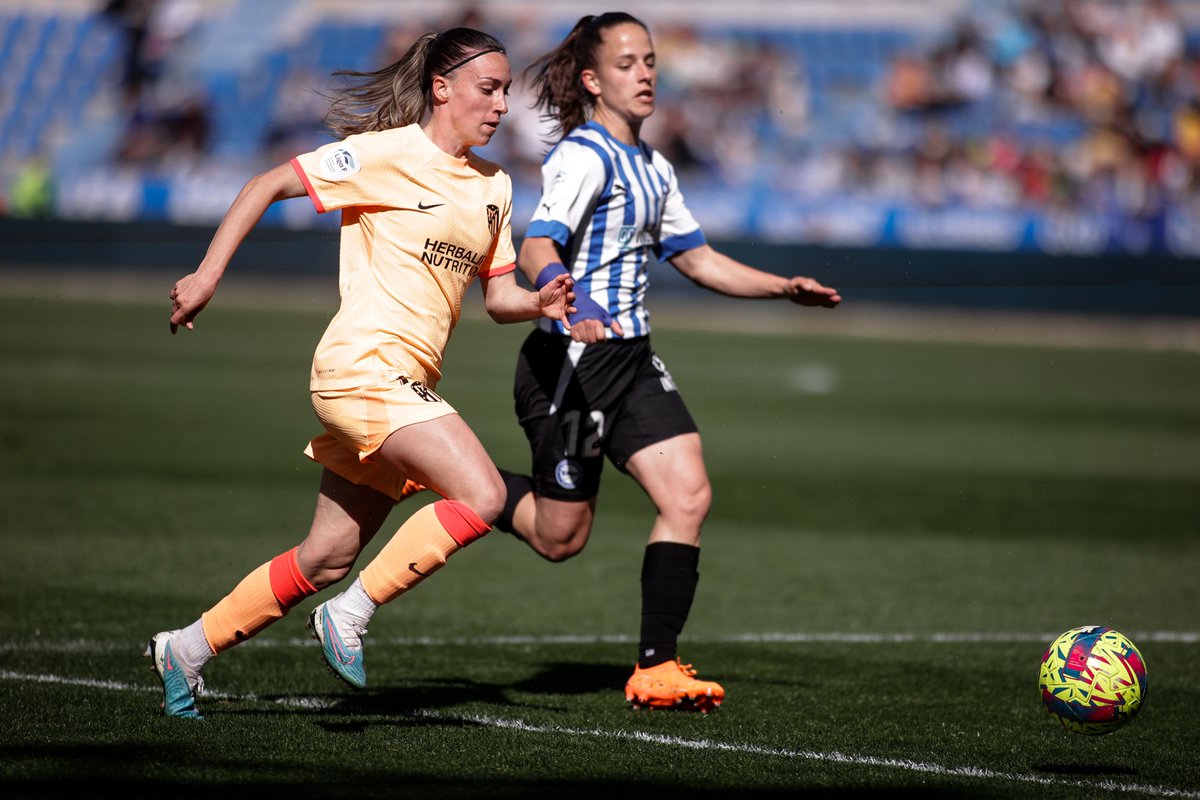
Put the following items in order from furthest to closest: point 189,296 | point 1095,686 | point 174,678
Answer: point 174,678, point 1095,686, point 189,296

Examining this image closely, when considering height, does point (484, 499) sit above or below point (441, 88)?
below

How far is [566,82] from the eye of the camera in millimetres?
5953

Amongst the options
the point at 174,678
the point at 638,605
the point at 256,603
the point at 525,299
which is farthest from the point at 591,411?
the point at 638,605

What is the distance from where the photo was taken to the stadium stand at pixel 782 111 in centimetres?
2755

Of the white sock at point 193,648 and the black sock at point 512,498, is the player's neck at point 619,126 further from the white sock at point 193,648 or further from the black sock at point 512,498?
the white sock at point 193,648

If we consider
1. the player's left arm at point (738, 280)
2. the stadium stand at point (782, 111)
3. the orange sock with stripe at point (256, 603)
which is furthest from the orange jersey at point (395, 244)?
the stadium stand at point (782, 111)

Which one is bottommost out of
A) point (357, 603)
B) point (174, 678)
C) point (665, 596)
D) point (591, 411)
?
point (174, 678)

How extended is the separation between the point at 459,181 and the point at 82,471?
715 cm

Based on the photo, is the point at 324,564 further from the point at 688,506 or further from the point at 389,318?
the point at 688,506

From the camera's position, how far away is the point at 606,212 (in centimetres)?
573

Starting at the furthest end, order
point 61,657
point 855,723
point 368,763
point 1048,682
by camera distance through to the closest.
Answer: point 61,657 → point 855,723 → point 1048,682 → point 368,763

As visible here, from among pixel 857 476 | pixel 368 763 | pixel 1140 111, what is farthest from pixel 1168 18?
pixel 368 763

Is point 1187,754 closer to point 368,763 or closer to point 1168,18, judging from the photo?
point 368,763

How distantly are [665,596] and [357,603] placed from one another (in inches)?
53.0
